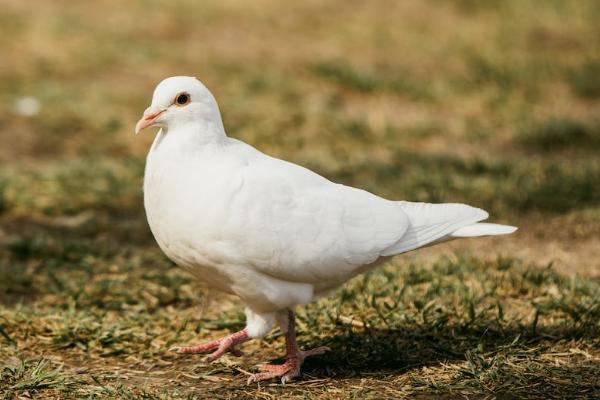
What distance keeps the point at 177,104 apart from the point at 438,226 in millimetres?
1142

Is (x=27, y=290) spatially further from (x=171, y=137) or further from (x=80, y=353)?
(x=171, y=137)

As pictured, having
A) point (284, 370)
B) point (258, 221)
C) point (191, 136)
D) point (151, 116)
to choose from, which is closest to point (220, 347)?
point (284, 370)

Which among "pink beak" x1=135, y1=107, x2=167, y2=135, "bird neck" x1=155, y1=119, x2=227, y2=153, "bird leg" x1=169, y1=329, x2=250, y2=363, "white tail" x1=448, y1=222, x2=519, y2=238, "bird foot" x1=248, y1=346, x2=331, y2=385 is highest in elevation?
"pink beak" x1=135, y1=107, x2=167, y2=135

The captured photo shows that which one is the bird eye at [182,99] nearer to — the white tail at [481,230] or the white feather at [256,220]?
the white feather at [256,220]

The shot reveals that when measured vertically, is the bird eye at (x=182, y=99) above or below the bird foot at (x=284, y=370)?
above

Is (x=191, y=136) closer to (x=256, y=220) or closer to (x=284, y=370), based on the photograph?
(x=256, y=220)

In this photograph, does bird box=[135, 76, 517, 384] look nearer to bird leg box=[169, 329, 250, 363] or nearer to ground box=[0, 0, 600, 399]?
bird leg box=[169, 329, 250, 363]

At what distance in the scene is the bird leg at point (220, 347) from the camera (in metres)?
3.89

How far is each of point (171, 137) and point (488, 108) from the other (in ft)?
17.7

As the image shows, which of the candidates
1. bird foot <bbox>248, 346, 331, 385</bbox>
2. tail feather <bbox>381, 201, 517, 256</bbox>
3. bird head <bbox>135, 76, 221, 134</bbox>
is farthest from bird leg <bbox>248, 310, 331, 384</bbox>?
bird head <bbox>135, 76, 221, 134</bbox>

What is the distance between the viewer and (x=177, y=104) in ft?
12.3

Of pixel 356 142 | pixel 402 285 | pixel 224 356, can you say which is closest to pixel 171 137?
pixel 224 356

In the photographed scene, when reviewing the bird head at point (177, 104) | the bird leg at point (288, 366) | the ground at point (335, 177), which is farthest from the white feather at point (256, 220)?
the ground at point (335, 177)

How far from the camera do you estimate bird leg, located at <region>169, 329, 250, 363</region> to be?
3893 mm
